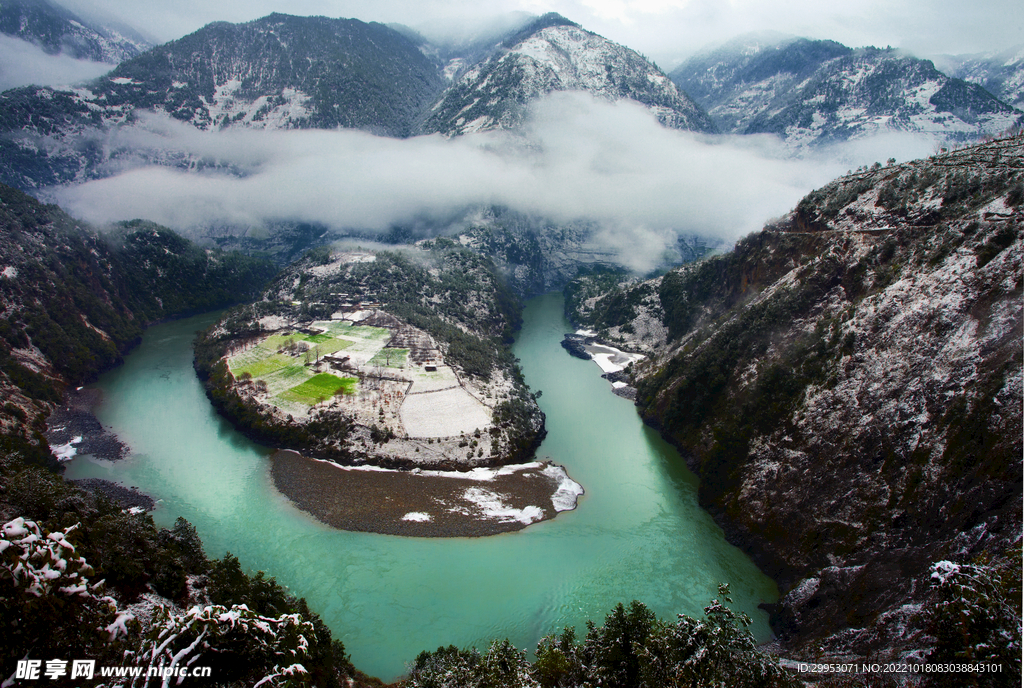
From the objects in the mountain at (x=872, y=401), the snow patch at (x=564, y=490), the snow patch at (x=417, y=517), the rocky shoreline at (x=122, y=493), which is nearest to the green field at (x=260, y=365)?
the rocky shoreline at (x=122, y=493)

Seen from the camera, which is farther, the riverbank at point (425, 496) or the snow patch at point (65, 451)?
the snow patch at point (65, 451)

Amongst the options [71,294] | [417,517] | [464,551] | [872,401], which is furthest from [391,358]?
[71,294]

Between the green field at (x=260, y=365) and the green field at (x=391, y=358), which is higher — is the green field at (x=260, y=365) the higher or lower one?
the lower one

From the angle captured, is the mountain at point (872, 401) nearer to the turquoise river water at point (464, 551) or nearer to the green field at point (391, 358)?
the turquoise river water at point (464, 551)

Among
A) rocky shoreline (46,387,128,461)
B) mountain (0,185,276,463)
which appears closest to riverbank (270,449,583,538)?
rocky shoreline (46,387,128,461)

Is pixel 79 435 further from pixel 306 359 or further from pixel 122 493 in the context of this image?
pixel 306 359

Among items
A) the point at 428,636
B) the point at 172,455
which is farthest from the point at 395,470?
the point at 172,455
